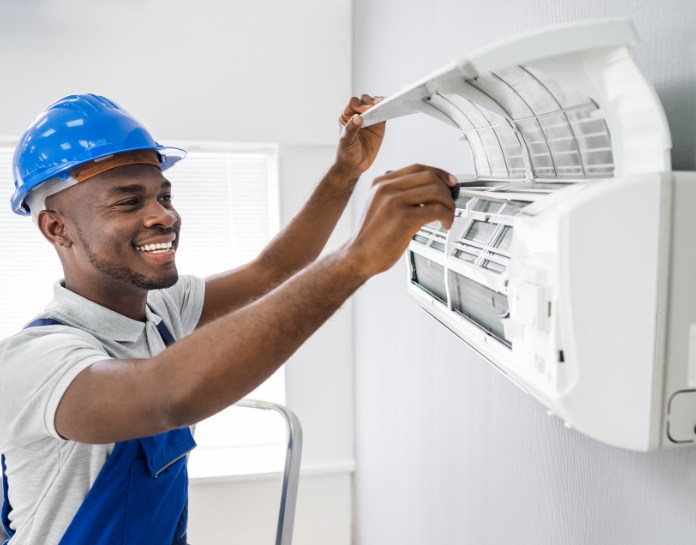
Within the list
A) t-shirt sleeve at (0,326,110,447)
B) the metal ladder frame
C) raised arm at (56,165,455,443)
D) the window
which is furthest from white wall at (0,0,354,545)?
raised arm at (56,165,455,443)

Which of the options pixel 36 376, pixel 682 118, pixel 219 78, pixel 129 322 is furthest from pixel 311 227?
pixel 219 78

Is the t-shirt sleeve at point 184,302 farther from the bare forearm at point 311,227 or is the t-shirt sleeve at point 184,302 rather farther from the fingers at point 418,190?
the fingers at point 418,190

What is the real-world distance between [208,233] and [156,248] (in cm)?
126

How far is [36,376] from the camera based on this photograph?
31.8 inches

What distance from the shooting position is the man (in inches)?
26.9

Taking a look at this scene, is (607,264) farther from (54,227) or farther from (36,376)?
(54,227)

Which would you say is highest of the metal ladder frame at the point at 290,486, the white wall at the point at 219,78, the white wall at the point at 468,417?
the white wall at the point at 219,78

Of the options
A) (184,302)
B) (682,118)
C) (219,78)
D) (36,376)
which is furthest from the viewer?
→ (219,78)

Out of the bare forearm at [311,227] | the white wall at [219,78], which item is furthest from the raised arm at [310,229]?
the white wall at [219,78]

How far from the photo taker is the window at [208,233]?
2229 millimetres

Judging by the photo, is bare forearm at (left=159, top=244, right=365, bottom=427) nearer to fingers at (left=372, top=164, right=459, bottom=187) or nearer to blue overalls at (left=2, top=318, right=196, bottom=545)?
fingers at (left=372, top=164, right=459, bottom=187)

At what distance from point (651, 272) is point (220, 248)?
2108mm

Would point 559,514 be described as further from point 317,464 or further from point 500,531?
point 317,464

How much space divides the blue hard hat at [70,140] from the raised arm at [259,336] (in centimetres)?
54
